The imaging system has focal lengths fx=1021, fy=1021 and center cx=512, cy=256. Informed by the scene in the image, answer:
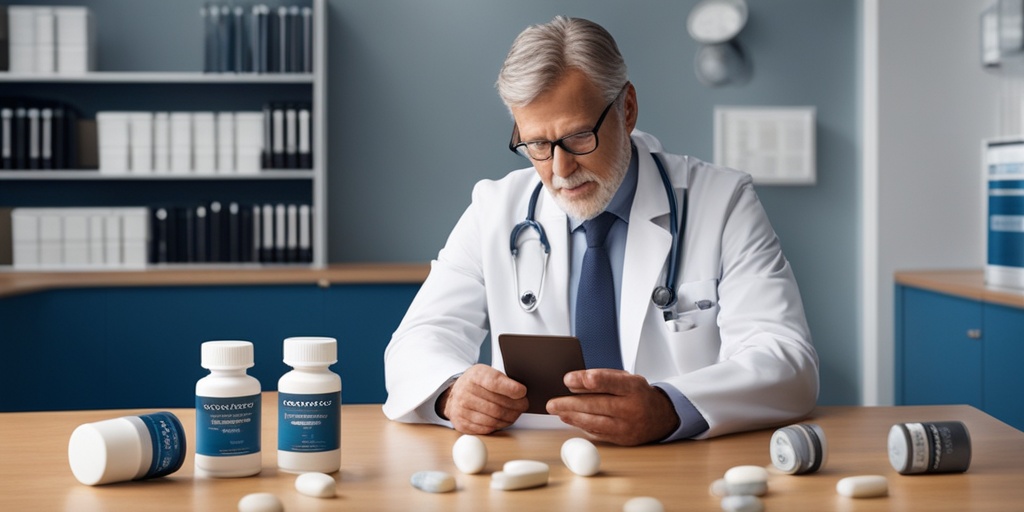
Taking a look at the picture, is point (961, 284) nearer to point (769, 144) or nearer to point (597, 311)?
point (769, 144)

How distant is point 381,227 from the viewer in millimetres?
4414

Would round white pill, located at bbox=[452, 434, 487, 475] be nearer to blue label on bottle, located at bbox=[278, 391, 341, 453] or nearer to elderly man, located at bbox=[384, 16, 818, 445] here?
blue label on bottle, located at bbox=[278, 391, 341, 453]

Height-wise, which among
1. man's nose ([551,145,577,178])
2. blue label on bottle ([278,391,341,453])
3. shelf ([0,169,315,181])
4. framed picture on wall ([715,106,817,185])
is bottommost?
blue label on bottle ([278,391,341,453])

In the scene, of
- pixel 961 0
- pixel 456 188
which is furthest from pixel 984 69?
pixel 456 188

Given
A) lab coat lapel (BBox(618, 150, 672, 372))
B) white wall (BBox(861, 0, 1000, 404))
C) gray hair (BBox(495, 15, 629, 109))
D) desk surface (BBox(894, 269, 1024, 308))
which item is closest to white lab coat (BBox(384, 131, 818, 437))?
lab coat lapel (BBox(618, 150, 672, 372))

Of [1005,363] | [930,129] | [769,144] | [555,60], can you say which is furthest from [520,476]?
[930,129]

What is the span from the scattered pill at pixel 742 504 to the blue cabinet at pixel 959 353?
2.29 meters

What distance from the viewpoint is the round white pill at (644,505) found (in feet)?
3.52

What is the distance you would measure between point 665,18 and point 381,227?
152 cm

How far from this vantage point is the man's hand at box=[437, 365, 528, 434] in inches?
58.9

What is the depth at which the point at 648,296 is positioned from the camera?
1.93 meters

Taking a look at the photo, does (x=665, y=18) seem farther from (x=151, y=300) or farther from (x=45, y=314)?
(x=45, y=314)

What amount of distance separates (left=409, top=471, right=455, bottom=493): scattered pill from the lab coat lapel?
0.80 m

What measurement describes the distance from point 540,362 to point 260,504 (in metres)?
0.51
